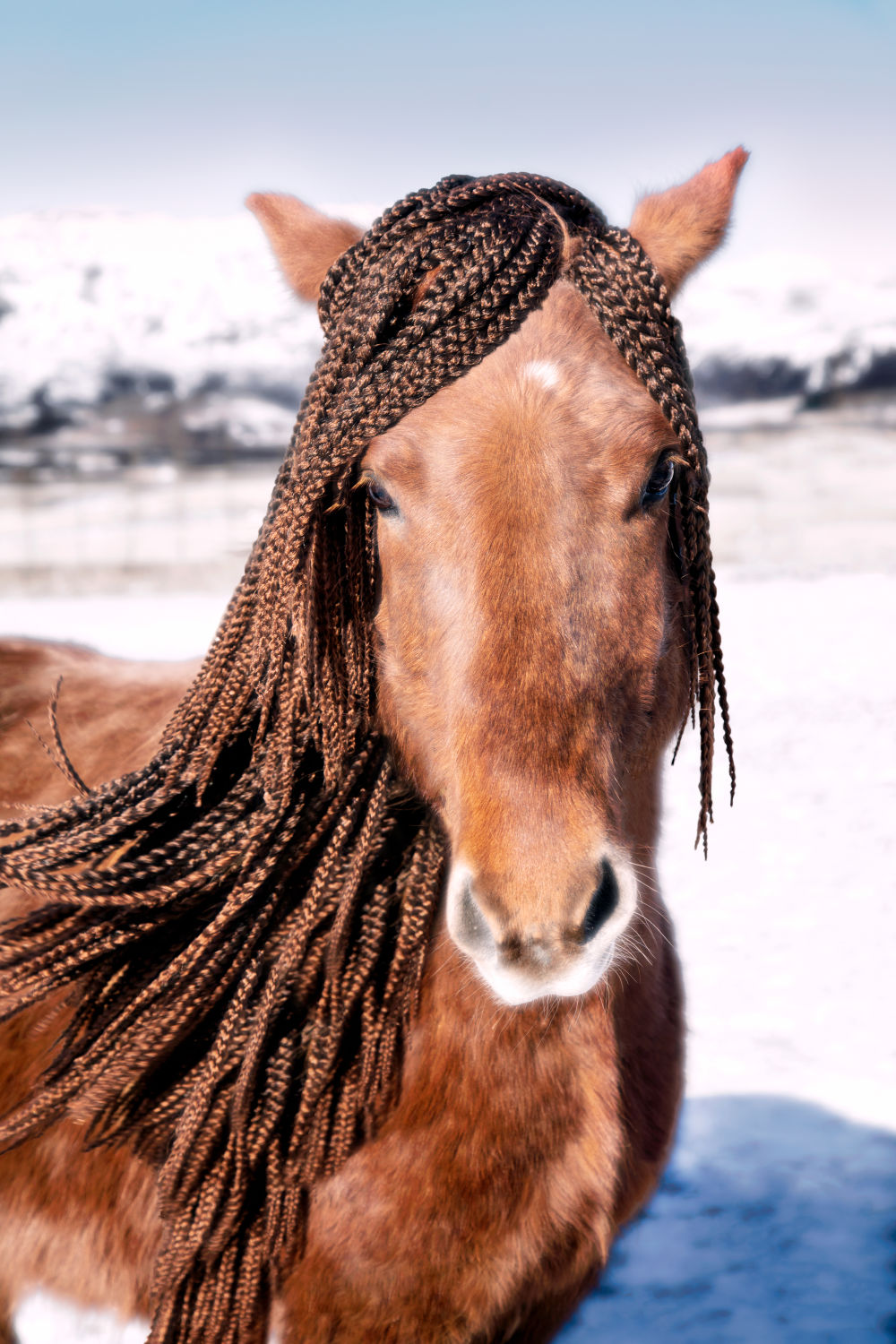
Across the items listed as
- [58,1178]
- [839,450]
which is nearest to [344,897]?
[58,1178]

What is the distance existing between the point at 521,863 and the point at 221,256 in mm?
22370

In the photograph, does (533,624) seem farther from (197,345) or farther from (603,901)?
(197,345)

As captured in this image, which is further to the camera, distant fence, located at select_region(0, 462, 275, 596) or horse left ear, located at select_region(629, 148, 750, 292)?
distant fence, located at select_region(0, 462, 275, 596)

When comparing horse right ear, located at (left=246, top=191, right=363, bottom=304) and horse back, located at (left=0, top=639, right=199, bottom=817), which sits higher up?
horse right ear, located at (left=246, top=191, right=363, bottom=304)

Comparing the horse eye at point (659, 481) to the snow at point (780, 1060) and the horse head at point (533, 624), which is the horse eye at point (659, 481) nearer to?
the horse head at point (533, 624)

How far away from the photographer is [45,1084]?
60.3 inches

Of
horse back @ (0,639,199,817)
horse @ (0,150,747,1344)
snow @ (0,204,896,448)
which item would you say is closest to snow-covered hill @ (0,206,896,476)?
snow @ (0,204,896,448)

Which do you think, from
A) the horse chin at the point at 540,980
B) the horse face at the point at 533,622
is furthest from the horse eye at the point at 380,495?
the horse chin at the point at 540,980

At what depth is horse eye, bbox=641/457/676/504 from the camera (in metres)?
1.29

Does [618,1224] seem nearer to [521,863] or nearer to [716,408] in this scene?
[521,863]

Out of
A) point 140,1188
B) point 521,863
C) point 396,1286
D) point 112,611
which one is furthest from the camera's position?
point 112,611

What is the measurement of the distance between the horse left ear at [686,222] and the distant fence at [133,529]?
11.7 meters

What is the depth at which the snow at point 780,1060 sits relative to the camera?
240 centimetres

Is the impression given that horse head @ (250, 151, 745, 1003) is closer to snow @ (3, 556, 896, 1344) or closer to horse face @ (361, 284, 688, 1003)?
horse face @ (361, 284, 688, 1003)
